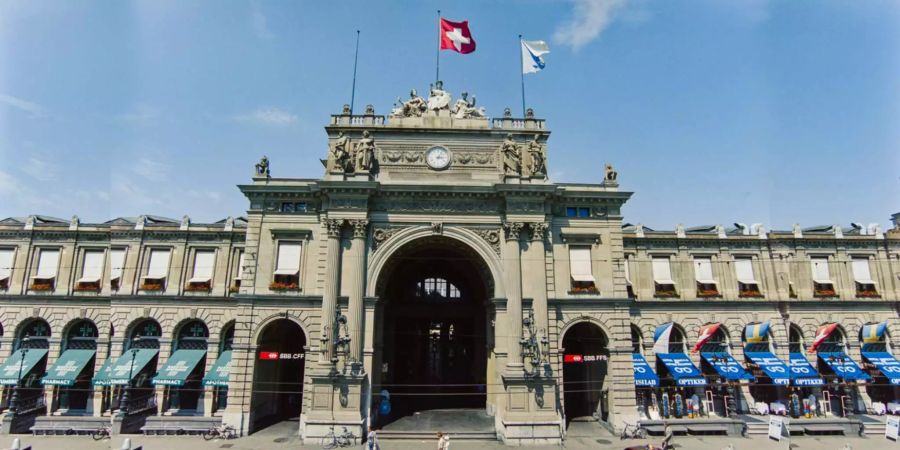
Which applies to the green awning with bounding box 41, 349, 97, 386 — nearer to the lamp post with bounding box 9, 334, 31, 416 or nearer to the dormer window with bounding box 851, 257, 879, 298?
the lamp post with bounding box 9, 334, 31, 416

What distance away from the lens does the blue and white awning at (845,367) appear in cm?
3341

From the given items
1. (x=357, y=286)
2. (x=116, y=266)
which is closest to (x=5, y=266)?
(x=116, y=266)

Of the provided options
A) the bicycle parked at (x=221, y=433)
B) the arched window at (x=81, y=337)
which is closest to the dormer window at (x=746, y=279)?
the bicycle parked at (x=221, y=433)

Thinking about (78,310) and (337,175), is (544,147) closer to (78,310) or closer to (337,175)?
(337,175)

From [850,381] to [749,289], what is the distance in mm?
9467

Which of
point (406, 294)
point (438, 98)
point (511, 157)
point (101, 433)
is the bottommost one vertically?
point (101, 433)

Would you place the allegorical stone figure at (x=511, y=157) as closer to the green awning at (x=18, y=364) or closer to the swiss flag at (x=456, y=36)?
the swiss flag at (x=456, y=36)

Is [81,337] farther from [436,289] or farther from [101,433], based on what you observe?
[436,289]

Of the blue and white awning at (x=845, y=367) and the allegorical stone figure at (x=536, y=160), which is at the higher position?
the allegorical stone figure at (x=536, y=160)

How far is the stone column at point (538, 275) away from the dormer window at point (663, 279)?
12334mm

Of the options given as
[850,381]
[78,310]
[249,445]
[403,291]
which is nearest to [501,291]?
[403,291]

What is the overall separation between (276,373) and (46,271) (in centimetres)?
2117

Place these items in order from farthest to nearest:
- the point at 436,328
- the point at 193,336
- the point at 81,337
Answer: the point at 436,328, the point at 81,337, the point at 193,336

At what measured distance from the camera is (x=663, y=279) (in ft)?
120
